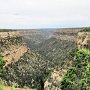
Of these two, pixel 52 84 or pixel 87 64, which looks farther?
pixel 52 84

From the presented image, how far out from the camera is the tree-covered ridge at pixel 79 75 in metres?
63.5

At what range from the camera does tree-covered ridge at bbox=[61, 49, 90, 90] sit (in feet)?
208

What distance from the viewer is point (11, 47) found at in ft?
428

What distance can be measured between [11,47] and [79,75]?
64591 mm

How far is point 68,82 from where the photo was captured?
66.8 meters

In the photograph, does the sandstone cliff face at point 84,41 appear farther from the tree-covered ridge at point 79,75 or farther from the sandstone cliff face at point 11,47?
the sandstone cliff face at point 11,47

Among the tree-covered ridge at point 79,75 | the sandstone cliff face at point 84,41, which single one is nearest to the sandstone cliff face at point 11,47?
the sandstone cliff face at point 84,41

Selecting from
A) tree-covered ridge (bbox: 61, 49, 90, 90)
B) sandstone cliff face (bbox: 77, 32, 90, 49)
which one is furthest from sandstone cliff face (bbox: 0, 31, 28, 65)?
tree-covered ridge (bbox: 61, 49, 90, 90)

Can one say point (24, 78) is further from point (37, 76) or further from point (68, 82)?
point (68, 82)

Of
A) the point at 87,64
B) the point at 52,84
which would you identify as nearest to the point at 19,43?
the point at 52,84

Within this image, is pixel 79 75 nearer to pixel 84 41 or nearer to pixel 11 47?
pixel 84 41

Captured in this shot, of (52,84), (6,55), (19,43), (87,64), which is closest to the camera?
(87,64)

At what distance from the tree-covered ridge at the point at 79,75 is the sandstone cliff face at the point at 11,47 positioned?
47.8 m

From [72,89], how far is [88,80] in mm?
2957
